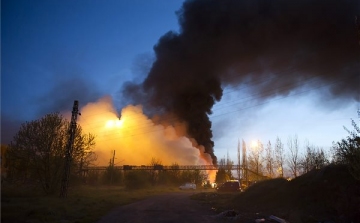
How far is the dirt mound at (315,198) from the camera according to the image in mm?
15492

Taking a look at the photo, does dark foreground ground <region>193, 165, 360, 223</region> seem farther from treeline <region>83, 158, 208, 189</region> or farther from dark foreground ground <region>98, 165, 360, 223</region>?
treeline <region>83, 158, 208, 189</region>

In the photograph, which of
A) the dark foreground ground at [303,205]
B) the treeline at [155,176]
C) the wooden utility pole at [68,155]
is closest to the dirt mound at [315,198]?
the dark foreground ground at [303,205]

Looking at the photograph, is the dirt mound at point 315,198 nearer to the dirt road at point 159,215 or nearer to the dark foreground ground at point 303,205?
the dark foreground ground at point 303,205

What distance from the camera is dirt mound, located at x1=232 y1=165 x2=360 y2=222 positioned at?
15.5m

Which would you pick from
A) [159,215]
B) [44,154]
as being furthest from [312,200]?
[44,154]

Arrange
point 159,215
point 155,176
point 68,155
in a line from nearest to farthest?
point 159,215
point 68,155
point 155,176

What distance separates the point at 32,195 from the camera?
31219mm

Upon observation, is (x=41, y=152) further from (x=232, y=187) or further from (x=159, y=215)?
(x=232, y=187)

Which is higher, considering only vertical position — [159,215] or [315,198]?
[315,198]

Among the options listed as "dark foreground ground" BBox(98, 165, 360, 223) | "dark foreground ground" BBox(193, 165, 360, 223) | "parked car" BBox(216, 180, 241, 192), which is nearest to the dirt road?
"dark foreground ground" BBox(98, 165, 360, 223)

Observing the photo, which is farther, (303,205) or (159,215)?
(159,215)

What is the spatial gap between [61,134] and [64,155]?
8.49 feet

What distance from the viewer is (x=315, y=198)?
18031 mm

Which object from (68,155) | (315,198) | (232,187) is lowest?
(232,187)
